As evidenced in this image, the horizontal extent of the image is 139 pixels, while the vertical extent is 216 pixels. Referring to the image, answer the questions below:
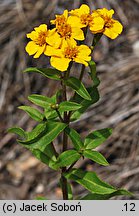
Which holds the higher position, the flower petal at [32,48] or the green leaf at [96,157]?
the flower petal at [32,48]

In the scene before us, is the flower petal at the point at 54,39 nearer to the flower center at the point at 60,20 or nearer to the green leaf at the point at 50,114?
the flower center at the point at 60,20

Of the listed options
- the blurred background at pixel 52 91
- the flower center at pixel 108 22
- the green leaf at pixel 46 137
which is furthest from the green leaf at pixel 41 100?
the blurred background at pixel 52 91

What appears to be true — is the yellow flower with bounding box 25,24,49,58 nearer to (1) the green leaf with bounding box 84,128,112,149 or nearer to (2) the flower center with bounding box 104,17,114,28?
(2) the flower center with bounding box 104,17,114,28

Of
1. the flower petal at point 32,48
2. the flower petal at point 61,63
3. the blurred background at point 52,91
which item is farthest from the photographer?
the blurred background at point 52,91

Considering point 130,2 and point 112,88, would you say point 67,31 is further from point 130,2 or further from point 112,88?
point 130,2

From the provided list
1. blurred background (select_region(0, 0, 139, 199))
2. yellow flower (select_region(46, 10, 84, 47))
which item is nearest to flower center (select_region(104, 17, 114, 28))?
yellow flower (select_region(46, 10, 84, 47))

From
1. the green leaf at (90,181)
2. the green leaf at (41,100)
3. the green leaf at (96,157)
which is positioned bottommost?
the green leaf at (90,181)

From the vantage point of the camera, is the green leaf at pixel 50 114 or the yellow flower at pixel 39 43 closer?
the yellow flower at pixel 39 43

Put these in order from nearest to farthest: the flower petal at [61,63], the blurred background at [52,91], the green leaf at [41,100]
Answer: the flower petal at [61,63]
the green leaf at [41,100]
the blurred background at [52,91]

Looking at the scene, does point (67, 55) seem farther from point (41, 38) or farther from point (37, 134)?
point (37, 134)
